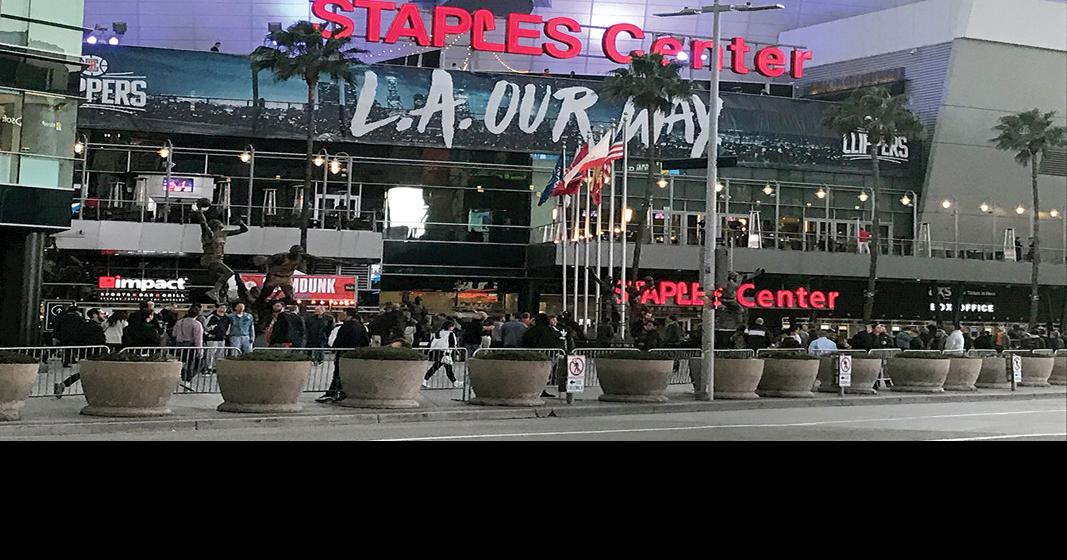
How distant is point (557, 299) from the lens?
179 ft

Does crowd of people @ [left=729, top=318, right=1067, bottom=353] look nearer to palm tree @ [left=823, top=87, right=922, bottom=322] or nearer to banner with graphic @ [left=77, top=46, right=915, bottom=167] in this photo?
palm tree @ [left=823, top=87, right=922, bottom=322]

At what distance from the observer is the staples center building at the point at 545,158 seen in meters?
49.1

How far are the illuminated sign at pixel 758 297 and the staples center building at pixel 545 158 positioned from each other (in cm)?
15

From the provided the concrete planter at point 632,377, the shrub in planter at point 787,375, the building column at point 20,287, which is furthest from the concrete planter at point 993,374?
the building column at point 20,287

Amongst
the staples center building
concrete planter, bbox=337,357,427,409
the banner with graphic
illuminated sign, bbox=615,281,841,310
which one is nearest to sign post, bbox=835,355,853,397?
concrete planter, bbox=337,357,427,409

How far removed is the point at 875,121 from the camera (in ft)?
182

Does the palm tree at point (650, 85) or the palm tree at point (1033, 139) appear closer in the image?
the palm tree at point (650, 85)

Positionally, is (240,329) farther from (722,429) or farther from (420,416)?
(722,429)

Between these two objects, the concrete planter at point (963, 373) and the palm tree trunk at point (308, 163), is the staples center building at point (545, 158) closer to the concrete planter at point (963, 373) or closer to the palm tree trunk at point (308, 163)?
the palm tree trunk at point (308, 163)

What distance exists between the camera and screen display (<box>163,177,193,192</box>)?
151ft

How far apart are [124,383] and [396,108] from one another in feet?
123
